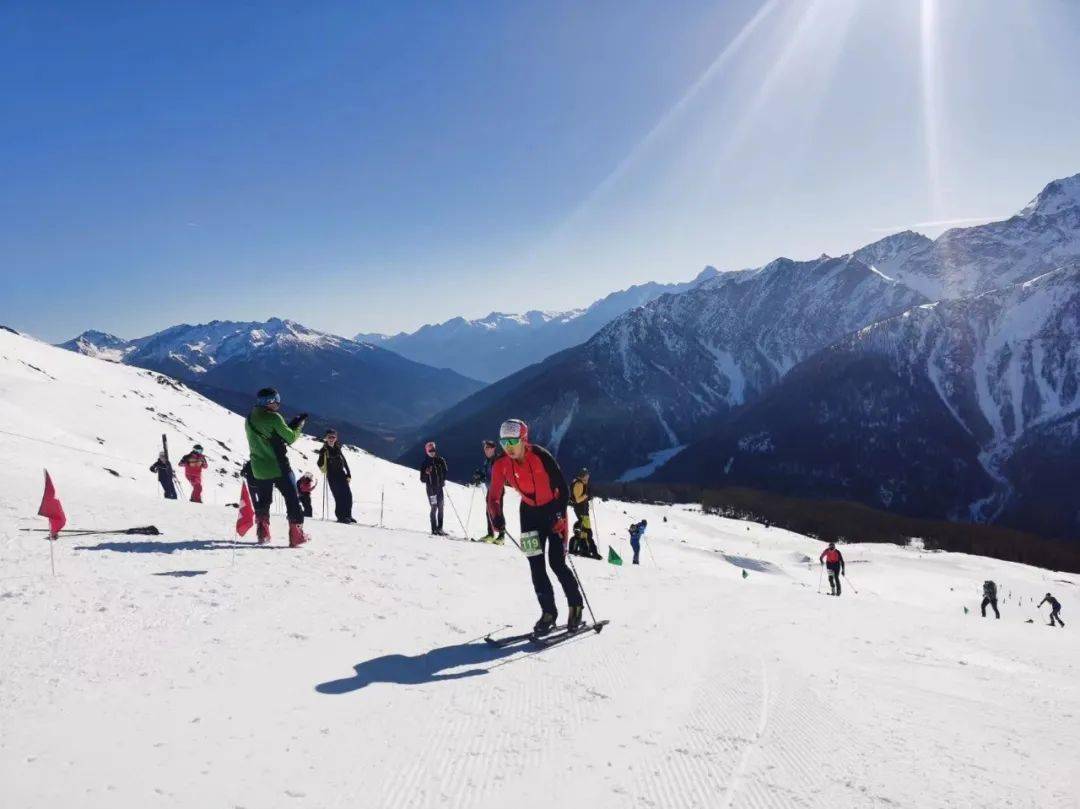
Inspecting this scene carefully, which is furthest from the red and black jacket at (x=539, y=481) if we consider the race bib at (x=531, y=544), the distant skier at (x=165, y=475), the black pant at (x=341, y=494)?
the distant skier at (x=165, y=475)

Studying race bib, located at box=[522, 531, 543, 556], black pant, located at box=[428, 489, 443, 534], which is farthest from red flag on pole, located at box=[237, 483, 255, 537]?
black pant, located at box=[428, 489, 443, 534]

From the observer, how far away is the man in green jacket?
10805mm

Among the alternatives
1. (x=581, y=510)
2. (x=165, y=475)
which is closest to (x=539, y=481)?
(x=581, y=510)

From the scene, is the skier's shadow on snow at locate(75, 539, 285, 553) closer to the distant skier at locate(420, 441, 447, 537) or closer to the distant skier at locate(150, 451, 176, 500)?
the distant skier at locate(420, 441, 447, 537)

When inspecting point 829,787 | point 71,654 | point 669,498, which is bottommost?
point 669,498

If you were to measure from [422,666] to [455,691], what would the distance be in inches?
32.3

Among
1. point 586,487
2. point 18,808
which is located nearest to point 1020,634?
point 586,487

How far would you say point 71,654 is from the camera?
5.37m

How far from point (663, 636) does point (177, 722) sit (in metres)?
5.75

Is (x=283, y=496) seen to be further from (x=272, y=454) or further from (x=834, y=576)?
(x=834, y=576)

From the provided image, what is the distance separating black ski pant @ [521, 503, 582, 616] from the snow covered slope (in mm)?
668

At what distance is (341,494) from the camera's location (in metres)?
17.5

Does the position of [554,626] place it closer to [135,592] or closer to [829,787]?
[829,787]

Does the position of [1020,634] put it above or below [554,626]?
below
